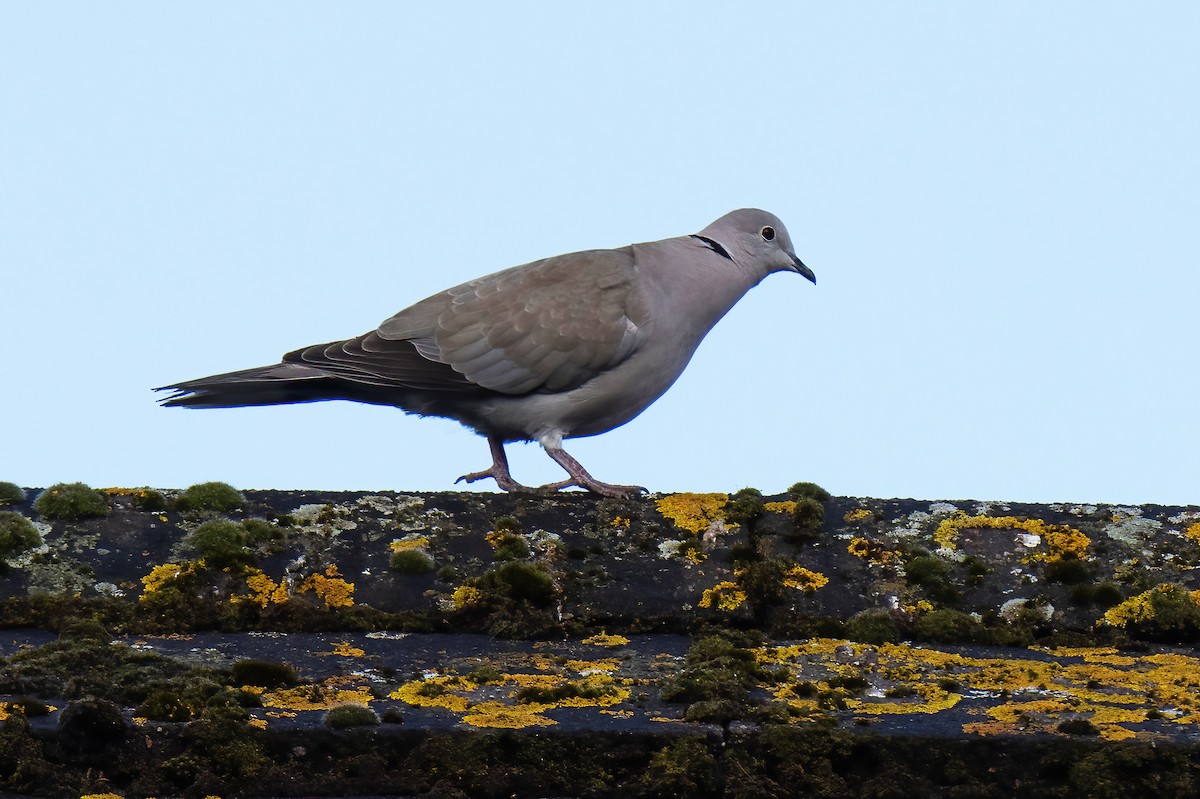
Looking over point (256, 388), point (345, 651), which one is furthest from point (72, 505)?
point (256, 388)

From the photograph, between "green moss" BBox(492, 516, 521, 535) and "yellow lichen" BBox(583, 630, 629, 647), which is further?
"green moss" BBox(492, 516, 521, 535)

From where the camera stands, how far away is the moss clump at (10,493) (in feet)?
13.1

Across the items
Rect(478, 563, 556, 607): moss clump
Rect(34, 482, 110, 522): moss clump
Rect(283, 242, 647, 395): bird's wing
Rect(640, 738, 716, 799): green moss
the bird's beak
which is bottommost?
Rect(640, 738, 716, 799): green moss

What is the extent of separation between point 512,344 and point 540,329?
14 cm

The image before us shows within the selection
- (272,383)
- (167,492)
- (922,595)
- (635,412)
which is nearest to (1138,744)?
(922,595)

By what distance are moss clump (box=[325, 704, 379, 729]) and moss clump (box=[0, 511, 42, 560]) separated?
1.51 metres

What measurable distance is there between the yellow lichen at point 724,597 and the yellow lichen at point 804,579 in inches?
5.5

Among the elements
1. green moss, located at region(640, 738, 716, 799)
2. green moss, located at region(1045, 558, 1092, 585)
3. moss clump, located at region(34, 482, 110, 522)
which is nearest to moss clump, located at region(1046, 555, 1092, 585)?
green moss, located at region(1045, 558, 1092, 585)

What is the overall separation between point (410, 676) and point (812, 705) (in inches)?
33.6

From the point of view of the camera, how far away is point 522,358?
5828 mm

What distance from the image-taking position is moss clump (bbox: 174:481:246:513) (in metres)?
3.95

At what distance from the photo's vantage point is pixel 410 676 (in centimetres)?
294

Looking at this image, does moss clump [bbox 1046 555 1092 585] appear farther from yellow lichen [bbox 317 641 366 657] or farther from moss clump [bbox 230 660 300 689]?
moss clump [bbox 230 660 300 689]

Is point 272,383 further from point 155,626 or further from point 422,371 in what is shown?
point 155,626
